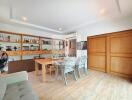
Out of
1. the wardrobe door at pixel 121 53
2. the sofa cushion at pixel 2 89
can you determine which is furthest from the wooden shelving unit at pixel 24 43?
the wardrobe door at pixel 121 53

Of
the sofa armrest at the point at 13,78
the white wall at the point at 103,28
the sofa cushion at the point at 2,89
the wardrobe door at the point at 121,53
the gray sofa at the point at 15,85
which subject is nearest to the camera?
the sofa cushion at the point at 2,89

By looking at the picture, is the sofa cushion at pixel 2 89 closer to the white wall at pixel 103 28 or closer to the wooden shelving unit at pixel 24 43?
the wooden shelving unit at pixel 24 43

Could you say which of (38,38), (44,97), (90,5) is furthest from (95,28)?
(44,97)

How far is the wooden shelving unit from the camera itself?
406 cm

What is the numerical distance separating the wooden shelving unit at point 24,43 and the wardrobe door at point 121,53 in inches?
132

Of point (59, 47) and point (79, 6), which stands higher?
point (79, 6)

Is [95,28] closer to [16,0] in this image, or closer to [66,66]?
[66,66]

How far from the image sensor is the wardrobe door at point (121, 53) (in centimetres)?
348

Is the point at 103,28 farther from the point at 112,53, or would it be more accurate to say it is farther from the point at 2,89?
the point at 2,89

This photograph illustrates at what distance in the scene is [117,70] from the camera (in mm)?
3816

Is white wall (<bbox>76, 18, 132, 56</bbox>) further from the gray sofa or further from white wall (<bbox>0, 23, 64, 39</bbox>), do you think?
the gray sofa

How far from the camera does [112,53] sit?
398cm

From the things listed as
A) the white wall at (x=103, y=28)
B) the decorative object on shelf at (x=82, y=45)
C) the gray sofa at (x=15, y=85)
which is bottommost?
the gray sofa at (x=15, y=85)

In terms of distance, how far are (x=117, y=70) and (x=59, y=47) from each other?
378 cm
